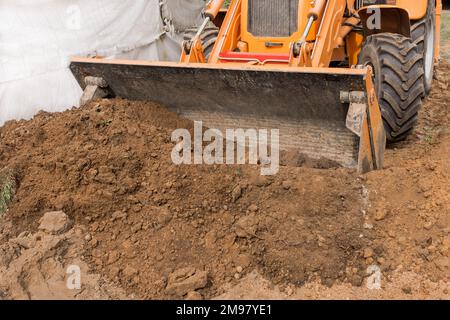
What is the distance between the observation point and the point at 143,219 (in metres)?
3.87

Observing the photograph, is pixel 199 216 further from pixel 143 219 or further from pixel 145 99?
pixel 145 99

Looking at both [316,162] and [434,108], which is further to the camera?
[434,108]

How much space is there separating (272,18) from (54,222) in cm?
269

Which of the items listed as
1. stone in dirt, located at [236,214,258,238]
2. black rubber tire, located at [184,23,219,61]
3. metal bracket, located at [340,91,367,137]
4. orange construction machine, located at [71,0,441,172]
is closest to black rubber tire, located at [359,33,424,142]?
orange construction machine, located at [71,0,441,172]

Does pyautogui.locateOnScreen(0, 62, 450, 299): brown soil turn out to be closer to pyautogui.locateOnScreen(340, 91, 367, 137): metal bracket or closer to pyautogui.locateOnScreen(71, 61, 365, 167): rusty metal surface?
pyautogui.locateOnScreen(71, 61, 365, 167): rusty metal surface

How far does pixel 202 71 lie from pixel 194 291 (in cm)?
197

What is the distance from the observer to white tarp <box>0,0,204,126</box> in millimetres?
6078

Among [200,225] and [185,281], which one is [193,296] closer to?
[185,281]

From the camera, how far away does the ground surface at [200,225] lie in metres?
3.42

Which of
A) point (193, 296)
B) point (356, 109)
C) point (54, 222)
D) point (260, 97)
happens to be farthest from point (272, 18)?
point (193, 296)

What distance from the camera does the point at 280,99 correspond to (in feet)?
14.6

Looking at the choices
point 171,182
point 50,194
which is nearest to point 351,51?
point 171,182

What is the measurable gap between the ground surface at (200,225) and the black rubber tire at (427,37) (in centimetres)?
147

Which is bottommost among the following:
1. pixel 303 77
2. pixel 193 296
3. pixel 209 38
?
pixel 193 296
